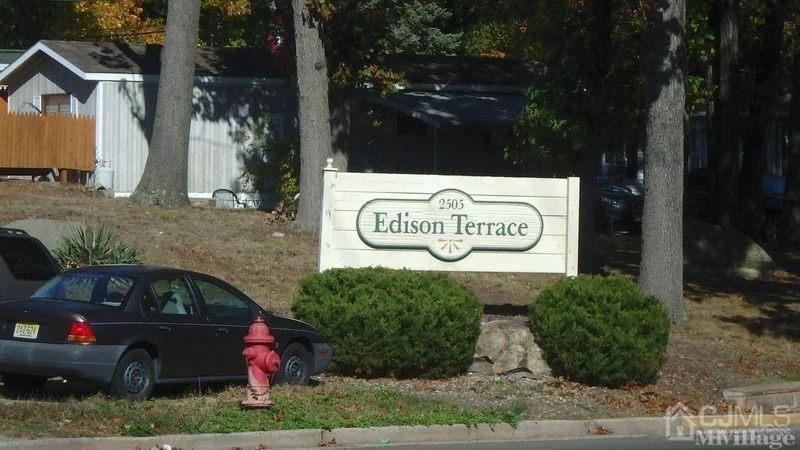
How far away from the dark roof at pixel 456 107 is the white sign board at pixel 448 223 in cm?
1269

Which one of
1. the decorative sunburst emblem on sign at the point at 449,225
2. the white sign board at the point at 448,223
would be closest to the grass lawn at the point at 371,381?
the white sign board at the point at 448,223

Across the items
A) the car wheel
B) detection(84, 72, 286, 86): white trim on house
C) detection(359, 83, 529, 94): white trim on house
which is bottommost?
the car wheel

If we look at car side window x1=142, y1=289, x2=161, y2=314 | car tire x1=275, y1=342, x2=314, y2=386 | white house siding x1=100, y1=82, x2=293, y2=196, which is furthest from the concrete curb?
white house siding x1=100, y1=82, x2=293, y2=196

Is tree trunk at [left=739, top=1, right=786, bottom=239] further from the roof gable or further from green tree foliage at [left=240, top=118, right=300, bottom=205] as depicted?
the roof gable

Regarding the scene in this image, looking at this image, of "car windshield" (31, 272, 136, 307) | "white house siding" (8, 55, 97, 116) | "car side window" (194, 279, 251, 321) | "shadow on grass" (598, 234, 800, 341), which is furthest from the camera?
"white house siding" (8, 55, 97, 116)

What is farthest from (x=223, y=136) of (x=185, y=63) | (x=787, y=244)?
(x=787, y=244)

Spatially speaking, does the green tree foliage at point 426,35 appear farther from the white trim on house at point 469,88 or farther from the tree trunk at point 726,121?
the tree trunk at point 726,121

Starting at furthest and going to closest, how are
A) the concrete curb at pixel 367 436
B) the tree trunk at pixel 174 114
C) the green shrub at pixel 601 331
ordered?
the tree trunk at pixel 174 114 → the green shrub at pixel 601 331 → the concrete curb at pixel 367 436

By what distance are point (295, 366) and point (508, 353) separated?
10.1 feet

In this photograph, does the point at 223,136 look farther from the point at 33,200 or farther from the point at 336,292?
the point at 336,292

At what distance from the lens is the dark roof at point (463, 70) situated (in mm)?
32406

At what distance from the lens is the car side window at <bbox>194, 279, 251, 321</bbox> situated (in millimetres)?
12828

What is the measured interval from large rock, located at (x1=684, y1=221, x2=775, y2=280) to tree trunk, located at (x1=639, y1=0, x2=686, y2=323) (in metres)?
5.55

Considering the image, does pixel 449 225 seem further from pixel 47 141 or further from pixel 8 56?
pixel 8 56
